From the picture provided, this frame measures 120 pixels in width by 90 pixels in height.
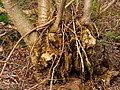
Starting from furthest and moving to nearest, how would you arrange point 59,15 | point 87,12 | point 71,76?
point 71,76 → point 87,12 → point 59,15

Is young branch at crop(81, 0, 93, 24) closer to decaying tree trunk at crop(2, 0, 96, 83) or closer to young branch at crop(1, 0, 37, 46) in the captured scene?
decaying tree trunk at crop(2, 0, 96, 83)

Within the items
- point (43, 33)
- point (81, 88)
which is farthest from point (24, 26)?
point (81, 88)

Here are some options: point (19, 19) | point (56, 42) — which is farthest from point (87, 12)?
point (19, 19)

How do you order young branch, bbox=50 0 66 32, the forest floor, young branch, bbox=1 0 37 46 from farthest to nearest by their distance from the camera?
the forest floor
young branch, bbox=1 0 37 46
young branch, bbox=50 0 66 32

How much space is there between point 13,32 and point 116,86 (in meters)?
1.52

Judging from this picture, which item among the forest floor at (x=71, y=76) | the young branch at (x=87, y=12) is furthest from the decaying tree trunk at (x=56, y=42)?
the forest floor at (x=71, y=76)

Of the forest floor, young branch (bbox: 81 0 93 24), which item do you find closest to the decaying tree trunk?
young branch (bbox: 81 0 93 24)

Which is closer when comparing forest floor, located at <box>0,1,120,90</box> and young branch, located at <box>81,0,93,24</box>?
young branch, located at <box>81,0,93,24</box>

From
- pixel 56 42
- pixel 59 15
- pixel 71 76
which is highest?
pixel 59 15

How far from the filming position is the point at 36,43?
3.30 m

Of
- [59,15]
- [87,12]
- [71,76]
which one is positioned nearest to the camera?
[59,15]

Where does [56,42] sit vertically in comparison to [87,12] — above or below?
below

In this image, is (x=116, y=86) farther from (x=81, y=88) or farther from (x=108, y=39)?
(x=108, y=39)

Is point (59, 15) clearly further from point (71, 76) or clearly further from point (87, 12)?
point (71, 76)
